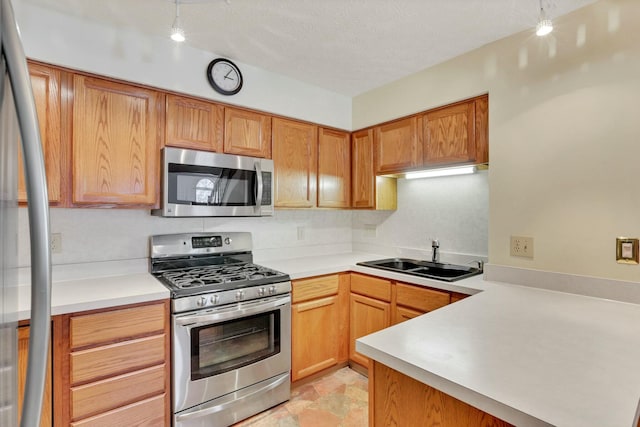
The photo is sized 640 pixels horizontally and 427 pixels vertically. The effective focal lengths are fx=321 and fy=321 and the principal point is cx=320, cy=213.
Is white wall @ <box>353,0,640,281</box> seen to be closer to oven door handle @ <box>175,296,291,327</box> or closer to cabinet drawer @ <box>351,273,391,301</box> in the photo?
cabinet drawer @ <box>351,273,391,301</box>

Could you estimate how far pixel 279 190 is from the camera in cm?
255

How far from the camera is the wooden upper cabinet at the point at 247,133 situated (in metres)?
2.29

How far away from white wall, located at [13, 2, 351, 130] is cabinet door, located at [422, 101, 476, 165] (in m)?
1.00

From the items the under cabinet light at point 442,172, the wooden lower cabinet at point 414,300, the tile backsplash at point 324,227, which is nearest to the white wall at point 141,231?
the tile backsplash at point 324,227

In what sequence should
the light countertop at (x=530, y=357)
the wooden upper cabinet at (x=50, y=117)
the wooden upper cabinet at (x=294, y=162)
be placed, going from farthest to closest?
1. the wooden upper cabinet at (x=294, y=162)
2. the wooden upper cabinet at (x=50, y=117)
3. the light countertop at (x=530, y=357)

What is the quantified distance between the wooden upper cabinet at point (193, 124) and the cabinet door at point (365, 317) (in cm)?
155

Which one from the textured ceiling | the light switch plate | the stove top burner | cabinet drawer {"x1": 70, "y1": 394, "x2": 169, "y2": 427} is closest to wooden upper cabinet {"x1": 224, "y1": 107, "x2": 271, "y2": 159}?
the textured ceiling

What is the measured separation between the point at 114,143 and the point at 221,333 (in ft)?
4.18

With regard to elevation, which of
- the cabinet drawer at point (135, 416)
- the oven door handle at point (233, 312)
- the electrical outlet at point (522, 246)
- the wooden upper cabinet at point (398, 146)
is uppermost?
the wooden upper cabinet at point (398, 146)

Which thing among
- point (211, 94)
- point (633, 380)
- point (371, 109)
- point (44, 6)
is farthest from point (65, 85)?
point (633, 380)

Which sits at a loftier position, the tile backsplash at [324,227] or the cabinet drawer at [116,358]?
the tile backsplash at [324,227]

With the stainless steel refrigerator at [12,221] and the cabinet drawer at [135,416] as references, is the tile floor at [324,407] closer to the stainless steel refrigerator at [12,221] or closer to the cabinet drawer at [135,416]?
the cabinet drawer at [135,416]

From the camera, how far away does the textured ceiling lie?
5.45 ft

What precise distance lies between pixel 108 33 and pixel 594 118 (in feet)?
8.67
